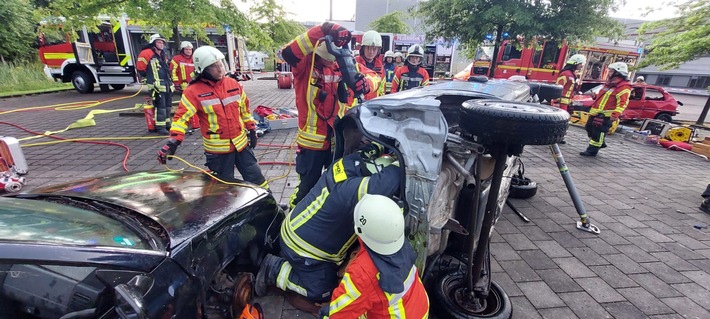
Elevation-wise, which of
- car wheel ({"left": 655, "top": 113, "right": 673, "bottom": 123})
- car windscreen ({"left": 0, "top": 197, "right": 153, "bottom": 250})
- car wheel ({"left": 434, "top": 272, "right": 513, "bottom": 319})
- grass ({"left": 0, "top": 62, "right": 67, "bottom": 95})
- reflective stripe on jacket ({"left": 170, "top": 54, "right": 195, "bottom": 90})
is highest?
reflective stripe on jacket ({"left": 170, "top": 54, "right": 195, "bottom": 90})

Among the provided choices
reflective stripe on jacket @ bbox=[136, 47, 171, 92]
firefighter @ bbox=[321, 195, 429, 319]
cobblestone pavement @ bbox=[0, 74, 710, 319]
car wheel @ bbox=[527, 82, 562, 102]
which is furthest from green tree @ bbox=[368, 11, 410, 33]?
firefighter @ bbox=[321, 195, 429, 319]

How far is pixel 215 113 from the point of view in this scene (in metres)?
3.13

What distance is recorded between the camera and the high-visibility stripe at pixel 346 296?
152cm

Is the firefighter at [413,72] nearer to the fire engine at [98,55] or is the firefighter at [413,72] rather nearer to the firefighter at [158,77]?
the firefighter at [158,77]

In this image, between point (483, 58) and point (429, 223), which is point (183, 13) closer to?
point (429, 223)

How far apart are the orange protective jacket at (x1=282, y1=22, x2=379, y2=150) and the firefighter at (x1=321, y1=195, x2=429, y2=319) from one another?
1.65 metres

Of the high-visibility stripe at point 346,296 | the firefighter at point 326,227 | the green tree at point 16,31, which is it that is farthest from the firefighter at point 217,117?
the green tree at point 16,31

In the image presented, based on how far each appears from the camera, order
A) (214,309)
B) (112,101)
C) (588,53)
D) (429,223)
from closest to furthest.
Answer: (214,309) → (429,223) → (112,101) → (588,53)

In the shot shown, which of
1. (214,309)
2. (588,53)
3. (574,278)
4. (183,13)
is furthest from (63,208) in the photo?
(588,53)

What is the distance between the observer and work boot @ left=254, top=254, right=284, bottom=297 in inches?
86.0

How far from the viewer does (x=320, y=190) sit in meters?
2.04

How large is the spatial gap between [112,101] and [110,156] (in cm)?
715

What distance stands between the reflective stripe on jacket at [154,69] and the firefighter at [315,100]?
488 cm

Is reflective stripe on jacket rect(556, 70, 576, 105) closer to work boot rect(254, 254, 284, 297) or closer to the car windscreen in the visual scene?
work boot rect(254, 254, 284, 297)
